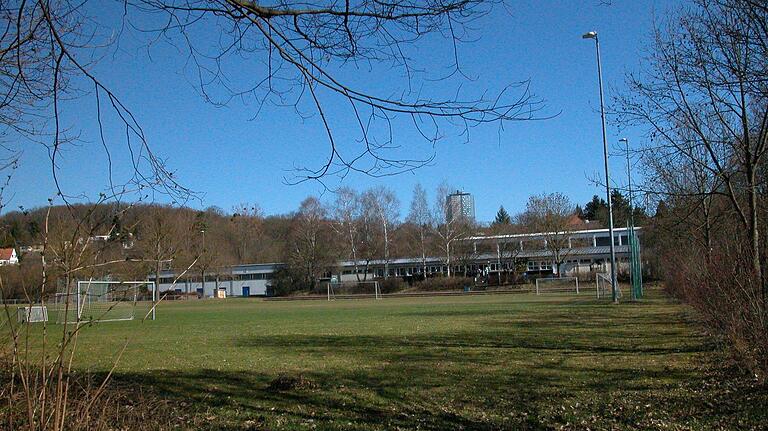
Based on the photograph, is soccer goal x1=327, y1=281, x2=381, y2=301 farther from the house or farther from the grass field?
the house

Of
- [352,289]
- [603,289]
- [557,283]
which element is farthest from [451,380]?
[352,289]

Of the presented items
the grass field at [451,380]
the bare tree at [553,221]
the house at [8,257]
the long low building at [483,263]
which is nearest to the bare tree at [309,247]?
the long low building at [483,263]

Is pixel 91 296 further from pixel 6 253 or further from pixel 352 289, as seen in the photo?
pixel 352 289

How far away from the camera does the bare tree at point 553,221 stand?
7262 cm

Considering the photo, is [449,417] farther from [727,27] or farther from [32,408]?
[727,27]

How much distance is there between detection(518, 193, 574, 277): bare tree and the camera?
7262 centimetres

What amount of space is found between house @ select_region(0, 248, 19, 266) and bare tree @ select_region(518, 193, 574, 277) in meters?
70.2

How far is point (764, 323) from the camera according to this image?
906cm

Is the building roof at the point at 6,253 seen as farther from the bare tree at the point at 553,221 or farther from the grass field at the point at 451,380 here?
the bare tree at the point at 553,221

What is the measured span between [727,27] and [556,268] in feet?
221

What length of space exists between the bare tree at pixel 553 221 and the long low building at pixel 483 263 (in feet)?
0.80

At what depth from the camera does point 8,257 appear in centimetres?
516

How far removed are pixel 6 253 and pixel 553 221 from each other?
7074 centimetres

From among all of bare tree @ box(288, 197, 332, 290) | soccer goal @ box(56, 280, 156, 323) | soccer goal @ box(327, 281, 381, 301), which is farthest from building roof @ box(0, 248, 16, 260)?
bare tree @ box(288, 197, 332, 290)
